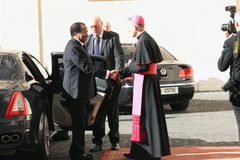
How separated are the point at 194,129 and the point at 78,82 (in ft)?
9.84

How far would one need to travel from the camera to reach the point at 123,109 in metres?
9.25

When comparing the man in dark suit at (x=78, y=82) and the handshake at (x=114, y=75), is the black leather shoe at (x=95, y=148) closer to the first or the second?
the man in dark suit at (x=78, y=82)

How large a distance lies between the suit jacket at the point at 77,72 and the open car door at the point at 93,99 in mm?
188

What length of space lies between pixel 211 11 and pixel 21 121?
11.7 m

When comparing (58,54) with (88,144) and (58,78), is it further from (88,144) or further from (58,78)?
(88,144)

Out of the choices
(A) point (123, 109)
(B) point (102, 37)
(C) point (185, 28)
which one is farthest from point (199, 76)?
(B) point (102, 37)

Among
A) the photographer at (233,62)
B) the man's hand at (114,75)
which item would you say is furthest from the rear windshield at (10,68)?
the photographer at (233,62)

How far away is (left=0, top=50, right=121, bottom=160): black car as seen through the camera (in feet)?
12.7

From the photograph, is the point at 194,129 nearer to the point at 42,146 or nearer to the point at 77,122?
the point at 77,122

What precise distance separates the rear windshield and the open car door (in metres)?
0.59

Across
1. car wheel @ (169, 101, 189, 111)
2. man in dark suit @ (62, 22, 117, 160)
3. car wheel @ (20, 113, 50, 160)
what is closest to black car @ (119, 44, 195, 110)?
car wheel @ (169, 101, 189, 111)

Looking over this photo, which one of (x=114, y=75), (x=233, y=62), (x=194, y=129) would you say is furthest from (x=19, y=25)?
(x=233, y=62)

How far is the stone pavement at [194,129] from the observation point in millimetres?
5762

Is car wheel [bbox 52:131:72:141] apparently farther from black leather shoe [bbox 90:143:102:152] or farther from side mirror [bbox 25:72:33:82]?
side mirror [bbox 25:72:33:82]
